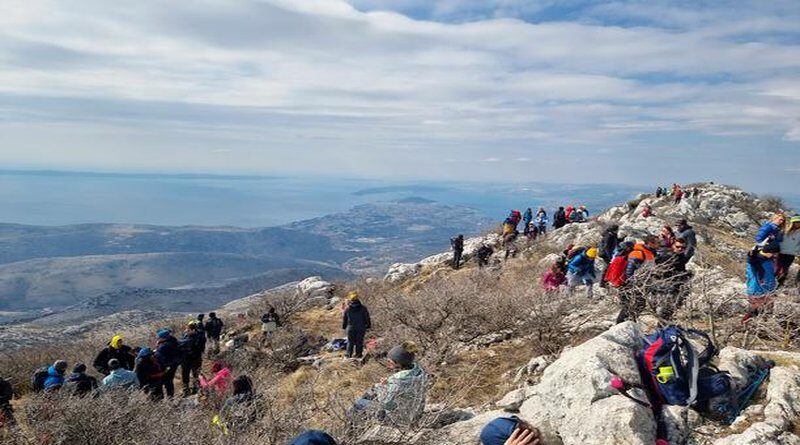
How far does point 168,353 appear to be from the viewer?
1054cm

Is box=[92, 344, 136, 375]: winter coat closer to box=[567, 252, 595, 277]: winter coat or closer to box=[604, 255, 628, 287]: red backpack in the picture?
box=[567, 252, 595, 277]: winter coat

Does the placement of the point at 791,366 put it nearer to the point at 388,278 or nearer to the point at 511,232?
the point at 511,232

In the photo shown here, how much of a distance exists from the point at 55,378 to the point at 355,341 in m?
5.94

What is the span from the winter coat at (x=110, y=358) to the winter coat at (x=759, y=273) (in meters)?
12.2

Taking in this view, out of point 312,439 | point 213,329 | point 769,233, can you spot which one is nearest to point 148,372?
point 312,439

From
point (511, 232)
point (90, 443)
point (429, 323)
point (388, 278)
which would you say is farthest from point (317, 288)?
point (90, 443)

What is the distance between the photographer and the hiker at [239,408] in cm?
571

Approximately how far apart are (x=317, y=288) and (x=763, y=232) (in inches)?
820

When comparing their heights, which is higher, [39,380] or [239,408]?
[239,408]

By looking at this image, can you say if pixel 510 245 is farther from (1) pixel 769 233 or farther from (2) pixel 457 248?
(1) pixel 769 233

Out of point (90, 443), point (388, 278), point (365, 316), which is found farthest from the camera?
point (388, 278)

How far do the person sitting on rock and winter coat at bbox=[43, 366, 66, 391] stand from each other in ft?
24.3

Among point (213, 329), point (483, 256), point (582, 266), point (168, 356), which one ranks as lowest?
point (213, 329)

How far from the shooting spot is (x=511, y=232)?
22.2 m
